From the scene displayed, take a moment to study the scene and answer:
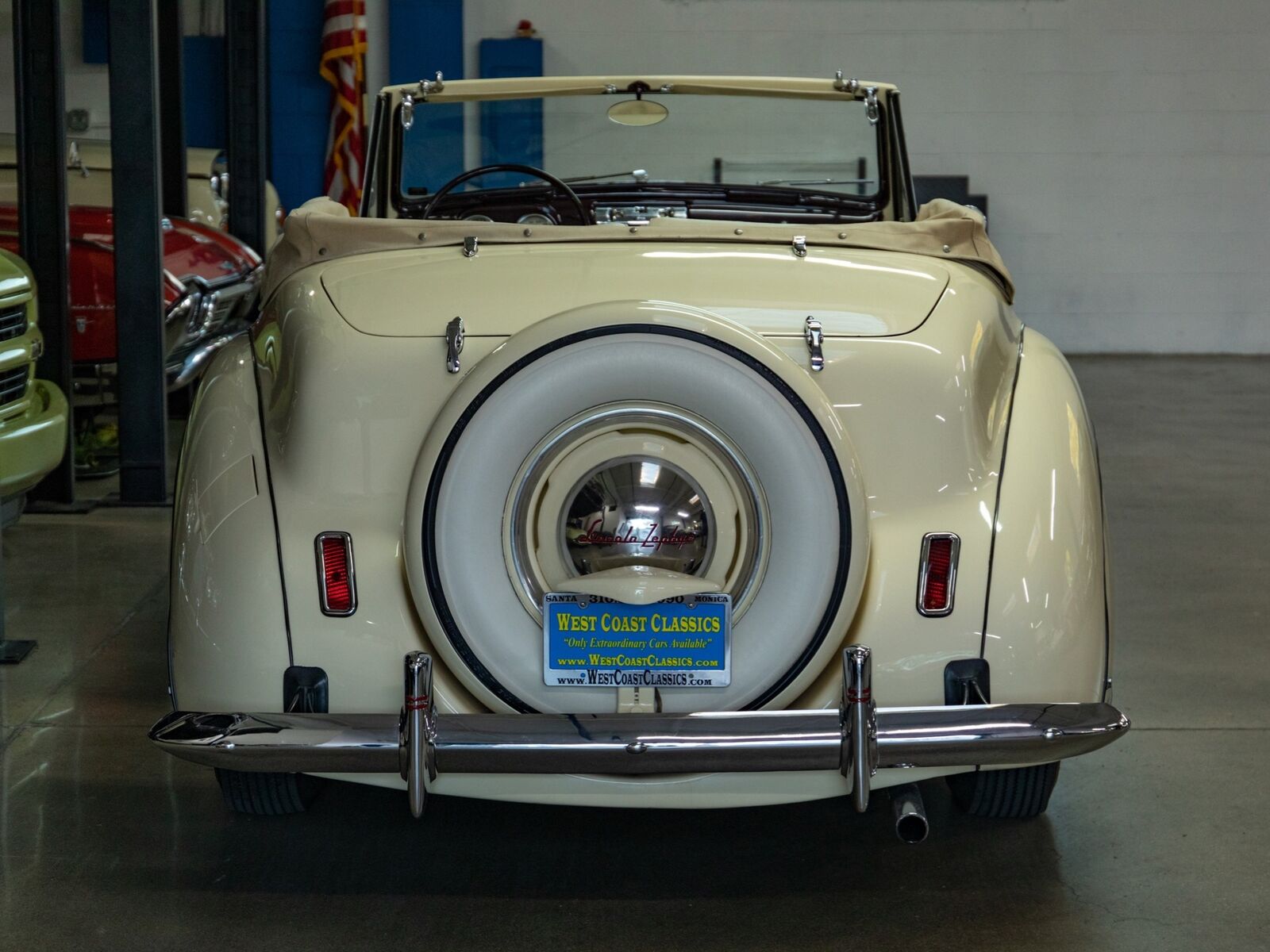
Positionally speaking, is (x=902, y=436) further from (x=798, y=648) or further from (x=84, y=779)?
(x=84, y=779)

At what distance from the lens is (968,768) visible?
2297 millimetres

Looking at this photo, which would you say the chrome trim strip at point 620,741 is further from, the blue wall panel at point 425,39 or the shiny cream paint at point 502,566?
the blue wall panel at point 425,39

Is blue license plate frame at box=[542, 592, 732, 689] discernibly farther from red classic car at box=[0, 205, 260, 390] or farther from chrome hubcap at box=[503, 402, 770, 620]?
red classic car at box=[0, 205, 260, 390]

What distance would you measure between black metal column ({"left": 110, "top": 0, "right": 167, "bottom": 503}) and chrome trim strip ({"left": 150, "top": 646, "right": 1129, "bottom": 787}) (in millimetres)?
4023

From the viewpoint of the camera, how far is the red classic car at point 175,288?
6.31 metres

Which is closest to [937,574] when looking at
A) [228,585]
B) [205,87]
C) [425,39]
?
[228,585]

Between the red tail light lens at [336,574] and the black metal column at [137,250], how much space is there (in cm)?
387

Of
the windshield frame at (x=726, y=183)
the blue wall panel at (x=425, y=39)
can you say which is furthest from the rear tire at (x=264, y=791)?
the blue wall panel at (x=425, y=39)

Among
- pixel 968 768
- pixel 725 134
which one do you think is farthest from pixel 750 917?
pixel 725 134

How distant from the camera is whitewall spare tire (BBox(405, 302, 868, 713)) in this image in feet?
7.09

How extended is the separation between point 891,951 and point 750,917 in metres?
0.25

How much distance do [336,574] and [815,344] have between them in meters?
0.89

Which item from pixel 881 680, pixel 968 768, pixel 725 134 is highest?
pixel 725 134

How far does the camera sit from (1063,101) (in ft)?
37.5
